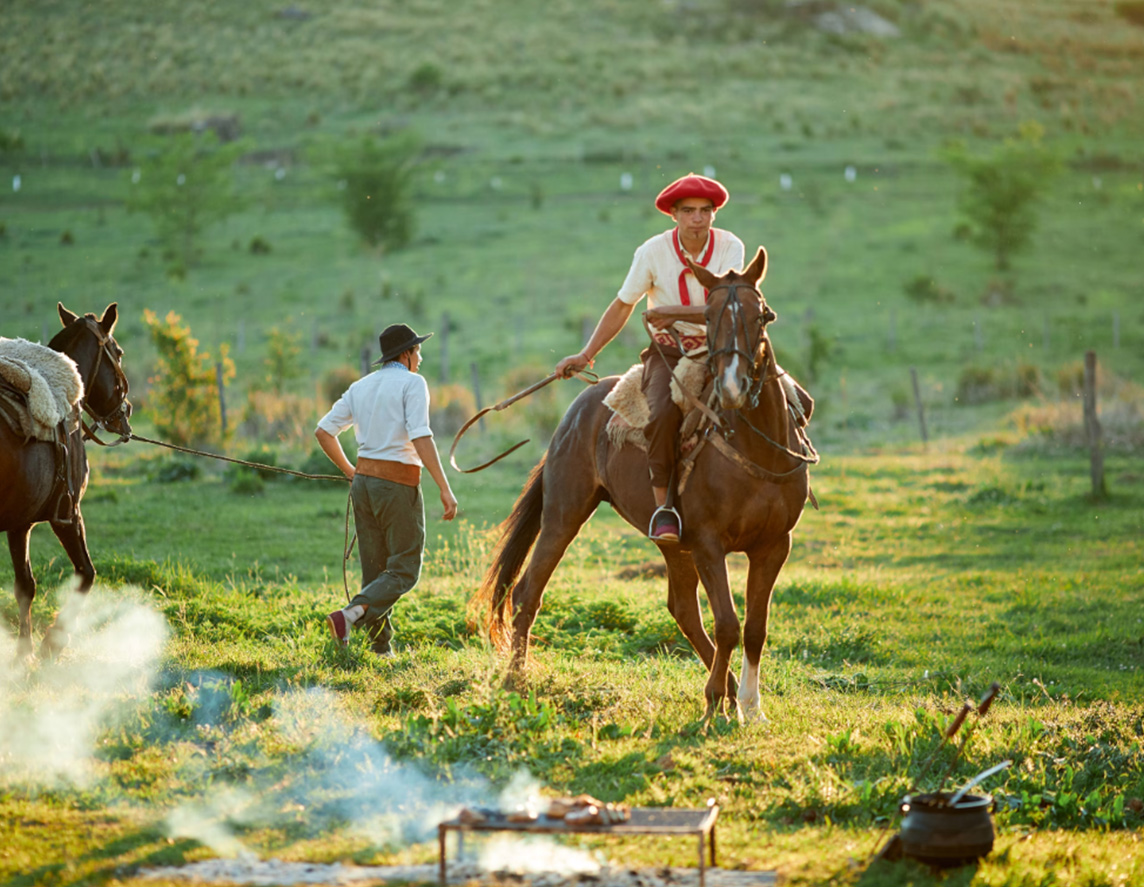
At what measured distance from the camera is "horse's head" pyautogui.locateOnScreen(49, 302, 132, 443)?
9172 millimetres

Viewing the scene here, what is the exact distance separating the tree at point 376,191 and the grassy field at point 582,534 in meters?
1.55

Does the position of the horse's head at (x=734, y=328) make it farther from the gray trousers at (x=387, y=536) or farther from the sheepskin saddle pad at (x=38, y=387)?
the sheepskin saddle pad at (x=38, y=387)

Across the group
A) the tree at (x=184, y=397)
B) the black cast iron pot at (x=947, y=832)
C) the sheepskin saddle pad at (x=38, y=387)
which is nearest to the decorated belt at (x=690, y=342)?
the black cast iron pot at (x=947, y=832)

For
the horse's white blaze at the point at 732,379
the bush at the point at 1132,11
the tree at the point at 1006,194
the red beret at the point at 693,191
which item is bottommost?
the horse's white blaze at the point at 732,379

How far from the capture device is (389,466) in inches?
332

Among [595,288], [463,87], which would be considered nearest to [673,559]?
[595,288]

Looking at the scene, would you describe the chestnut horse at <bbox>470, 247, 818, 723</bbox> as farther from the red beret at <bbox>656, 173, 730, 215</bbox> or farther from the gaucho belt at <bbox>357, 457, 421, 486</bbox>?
the gaucho belt at <bbox>357, 457, 421, 486</bbox>

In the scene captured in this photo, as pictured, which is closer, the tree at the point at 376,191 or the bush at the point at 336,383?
the bush at the point at 336,383

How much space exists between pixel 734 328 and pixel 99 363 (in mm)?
5624

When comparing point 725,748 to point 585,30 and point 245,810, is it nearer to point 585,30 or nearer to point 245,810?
point 245,810

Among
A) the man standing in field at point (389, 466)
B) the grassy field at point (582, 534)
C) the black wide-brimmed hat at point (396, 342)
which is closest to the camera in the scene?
the grassy field at point (582, 534)

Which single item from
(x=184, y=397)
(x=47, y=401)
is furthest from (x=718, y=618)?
(x=184, y=397)

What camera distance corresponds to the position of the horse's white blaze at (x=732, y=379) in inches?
241

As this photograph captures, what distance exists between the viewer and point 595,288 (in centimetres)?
4381
